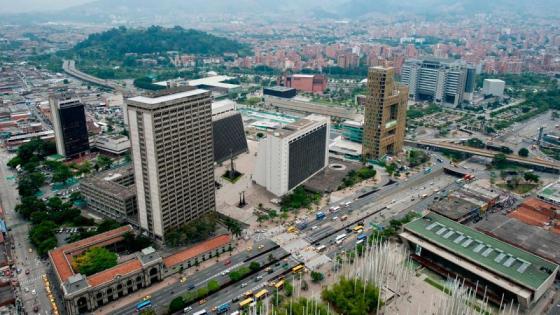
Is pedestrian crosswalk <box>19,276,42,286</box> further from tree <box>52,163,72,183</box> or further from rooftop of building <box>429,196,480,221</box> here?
rooftop of building <box>429,196,480,221</box>

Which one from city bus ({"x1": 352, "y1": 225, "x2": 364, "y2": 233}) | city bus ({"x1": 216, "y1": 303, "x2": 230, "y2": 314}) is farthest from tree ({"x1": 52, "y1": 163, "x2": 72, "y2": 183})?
city bus ({"x1": 352, "y1": 225, "x2": 364, "y2": 233})

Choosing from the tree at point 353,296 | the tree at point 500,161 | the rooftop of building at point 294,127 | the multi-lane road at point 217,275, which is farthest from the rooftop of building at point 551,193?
the multi-lane road at point 217,275

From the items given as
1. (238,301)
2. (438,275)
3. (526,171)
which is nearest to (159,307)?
(238,301)

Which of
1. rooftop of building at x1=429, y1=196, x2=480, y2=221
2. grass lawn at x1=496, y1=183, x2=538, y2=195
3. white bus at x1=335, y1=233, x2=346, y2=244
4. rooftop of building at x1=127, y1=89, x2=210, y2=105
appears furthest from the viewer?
grass lawn at x1=496, y1=183, x2=538, y2=195

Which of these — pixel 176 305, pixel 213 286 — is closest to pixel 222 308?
pixel 213 286

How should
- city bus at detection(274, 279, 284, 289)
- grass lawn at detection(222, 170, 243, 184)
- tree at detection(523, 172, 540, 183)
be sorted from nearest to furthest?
city bus at detection(274, 279, 284, 289)
tree at detection(523, 172, 540, 183)
grass lawn at detection(222, 170, 243, 184)

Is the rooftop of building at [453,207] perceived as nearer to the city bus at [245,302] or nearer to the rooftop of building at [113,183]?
the city bus at [245,302]
